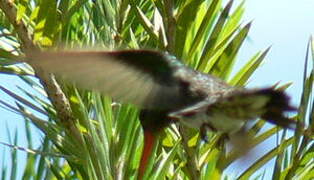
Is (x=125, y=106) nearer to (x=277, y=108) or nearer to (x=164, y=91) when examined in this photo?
(x=164, y=91)

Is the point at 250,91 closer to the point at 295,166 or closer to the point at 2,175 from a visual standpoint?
the point at 295,166

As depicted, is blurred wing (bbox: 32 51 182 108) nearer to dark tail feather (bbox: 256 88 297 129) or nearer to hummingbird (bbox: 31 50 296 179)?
hummingbird (bbox: 31 50 296 179)

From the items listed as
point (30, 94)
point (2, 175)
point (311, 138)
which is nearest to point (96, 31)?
point (30, 94)

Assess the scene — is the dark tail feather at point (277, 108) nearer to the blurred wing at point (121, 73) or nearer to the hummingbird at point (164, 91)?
the hummingbird at point (164, 91)

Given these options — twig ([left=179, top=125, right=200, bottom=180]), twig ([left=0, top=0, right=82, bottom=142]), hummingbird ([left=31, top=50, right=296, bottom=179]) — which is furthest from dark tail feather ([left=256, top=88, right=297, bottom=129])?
twig ([left=0, top=0, right=82, bottom=142])

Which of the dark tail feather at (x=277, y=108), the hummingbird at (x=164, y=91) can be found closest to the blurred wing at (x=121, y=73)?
the hummingbird at (x=164, y=91)

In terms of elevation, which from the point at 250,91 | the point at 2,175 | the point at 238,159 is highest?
the point at 250,91
